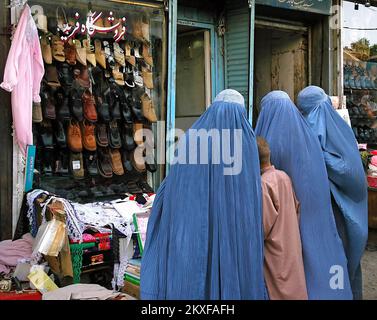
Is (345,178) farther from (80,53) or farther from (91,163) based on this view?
(80,53)

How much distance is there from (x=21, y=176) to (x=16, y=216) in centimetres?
35

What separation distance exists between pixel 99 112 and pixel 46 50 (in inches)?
29.9

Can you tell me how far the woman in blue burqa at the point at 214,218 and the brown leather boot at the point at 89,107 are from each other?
103 inches

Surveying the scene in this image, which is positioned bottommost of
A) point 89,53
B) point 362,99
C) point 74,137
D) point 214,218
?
point 214,218

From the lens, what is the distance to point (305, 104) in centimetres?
301

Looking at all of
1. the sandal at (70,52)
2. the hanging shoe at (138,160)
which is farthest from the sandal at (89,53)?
the hanging shoe at (138,160)

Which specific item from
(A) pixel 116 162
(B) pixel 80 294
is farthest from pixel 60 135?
(B) pixel 80 294

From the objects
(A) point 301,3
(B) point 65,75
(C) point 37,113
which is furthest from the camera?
(A) point 301,3

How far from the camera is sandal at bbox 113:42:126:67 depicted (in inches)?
190

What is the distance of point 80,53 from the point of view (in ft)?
15.0

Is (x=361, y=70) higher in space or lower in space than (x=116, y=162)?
higher

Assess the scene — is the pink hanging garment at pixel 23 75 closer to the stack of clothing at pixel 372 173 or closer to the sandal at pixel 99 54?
the sandal at pixel 99 54

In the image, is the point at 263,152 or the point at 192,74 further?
the point at 192,74

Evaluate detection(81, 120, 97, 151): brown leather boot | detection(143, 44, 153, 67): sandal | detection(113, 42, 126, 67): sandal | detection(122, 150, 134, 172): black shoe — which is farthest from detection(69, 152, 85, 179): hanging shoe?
detection(143, 44, 153, 67): sandal
